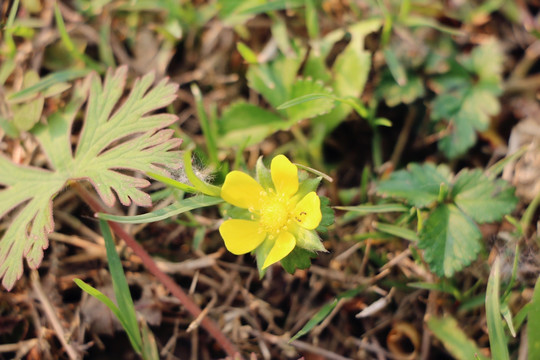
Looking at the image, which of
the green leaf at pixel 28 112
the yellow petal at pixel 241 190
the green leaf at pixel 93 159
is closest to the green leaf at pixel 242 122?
the green leaf at pixel 93 159

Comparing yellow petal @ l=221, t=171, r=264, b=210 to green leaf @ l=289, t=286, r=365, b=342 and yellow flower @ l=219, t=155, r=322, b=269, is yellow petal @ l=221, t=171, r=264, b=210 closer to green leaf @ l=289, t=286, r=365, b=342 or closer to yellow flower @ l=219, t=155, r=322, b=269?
yellow flower @ l=219, t=155, r=322, b=269

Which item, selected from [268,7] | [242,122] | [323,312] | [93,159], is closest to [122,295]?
[93,159]

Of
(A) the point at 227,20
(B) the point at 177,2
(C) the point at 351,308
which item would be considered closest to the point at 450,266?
(C) the point at 351,308

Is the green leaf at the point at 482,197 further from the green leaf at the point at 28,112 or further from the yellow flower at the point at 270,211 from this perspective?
the green leaf at the point at 28,112

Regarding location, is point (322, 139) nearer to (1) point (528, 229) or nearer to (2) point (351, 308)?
(2) point (351, 308)

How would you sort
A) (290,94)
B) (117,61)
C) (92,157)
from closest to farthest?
(92,157) → (290,94) → (117,61)

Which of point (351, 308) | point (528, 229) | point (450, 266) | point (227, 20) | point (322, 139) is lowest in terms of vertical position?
point (351, 308)
